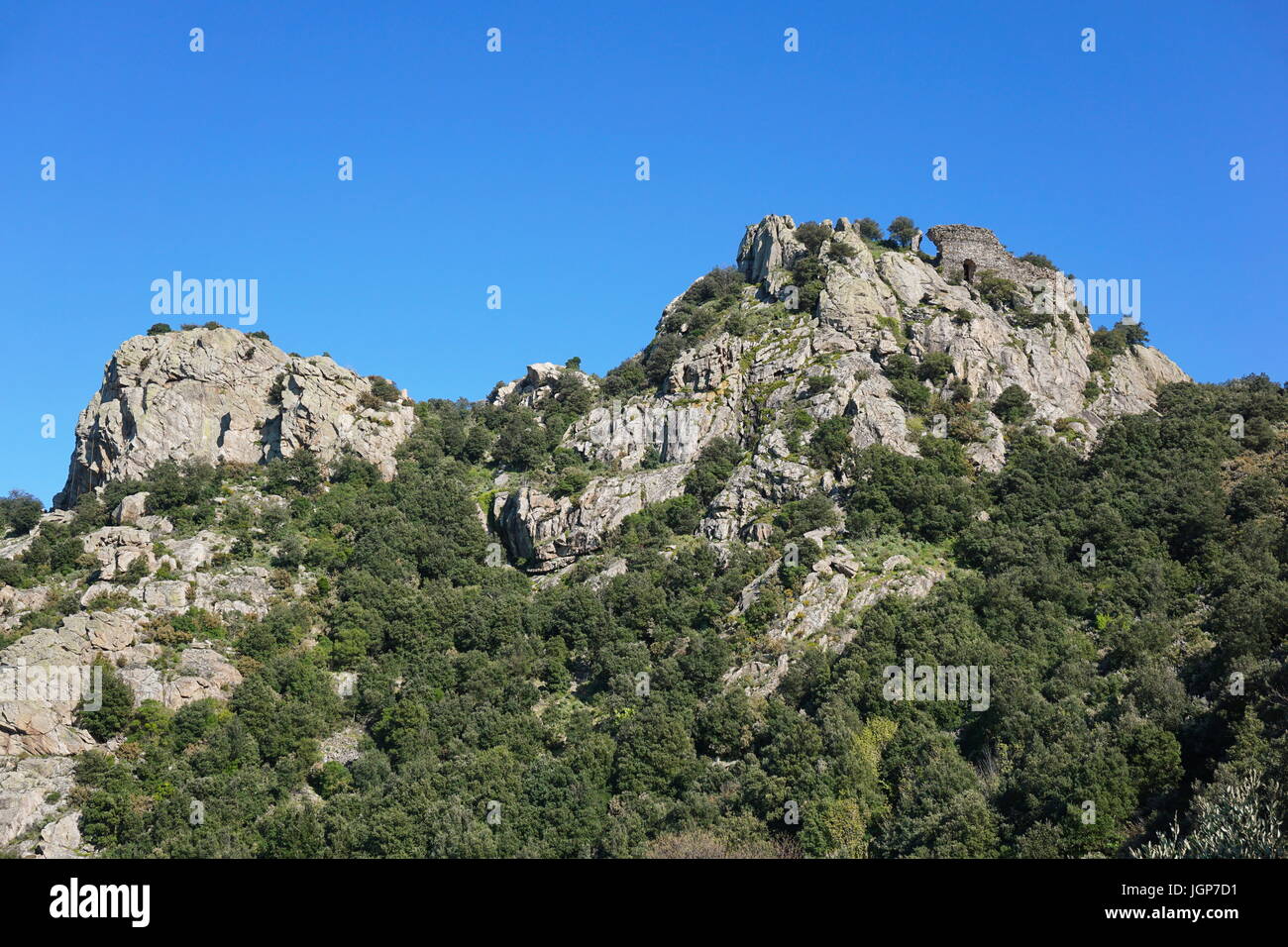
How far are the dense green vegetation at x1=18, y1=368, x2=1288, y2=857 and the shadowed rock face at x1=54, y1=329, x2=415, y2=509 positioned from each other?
3.31 metres

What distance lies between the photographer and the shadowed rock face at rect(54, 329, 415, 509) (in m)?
66.6

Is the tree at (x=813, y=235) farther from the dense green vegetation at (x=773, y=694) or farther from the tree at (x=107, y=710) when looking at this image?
the tree at (x=107, y=710)

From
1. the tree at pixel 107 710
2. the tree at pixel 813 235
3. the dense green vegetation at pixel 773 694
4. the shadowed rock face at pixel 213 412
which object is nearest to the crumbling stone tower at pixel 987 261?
the tree at pixel 813 235

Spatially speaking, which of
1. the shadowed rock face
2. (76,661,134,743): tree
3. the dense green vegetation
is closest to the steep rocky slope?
the shadowed rock face

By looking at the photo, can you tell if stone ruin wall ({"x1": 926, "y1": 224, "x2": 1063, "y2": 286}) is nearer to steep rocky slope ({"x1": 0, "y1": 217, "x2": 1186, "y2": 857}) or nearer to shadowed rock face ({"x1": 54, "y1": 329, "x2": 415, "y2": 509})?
steep rocky slope ({"x1": 0, "y1": 217, "x2": 1186, "y2": 857})

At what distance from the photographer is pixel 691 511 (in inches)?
2339

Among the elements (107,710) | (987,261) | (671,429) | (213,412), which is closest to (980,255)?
(987,261)

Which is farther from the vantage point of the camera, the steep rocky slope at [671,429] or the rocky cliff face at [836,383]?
the rocky cliff face at [836,383]

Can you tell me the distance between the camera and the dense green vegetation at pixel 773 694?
3675 centimetres

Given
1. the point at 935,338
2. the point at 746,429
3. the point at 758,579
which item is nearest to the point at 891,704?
the point at 758,579

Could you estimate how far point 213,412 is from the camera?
68.1 meters

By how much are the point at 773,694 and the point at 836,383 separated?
24.3m

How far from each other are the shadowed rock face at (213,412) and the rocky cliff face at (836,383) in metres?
13.4
